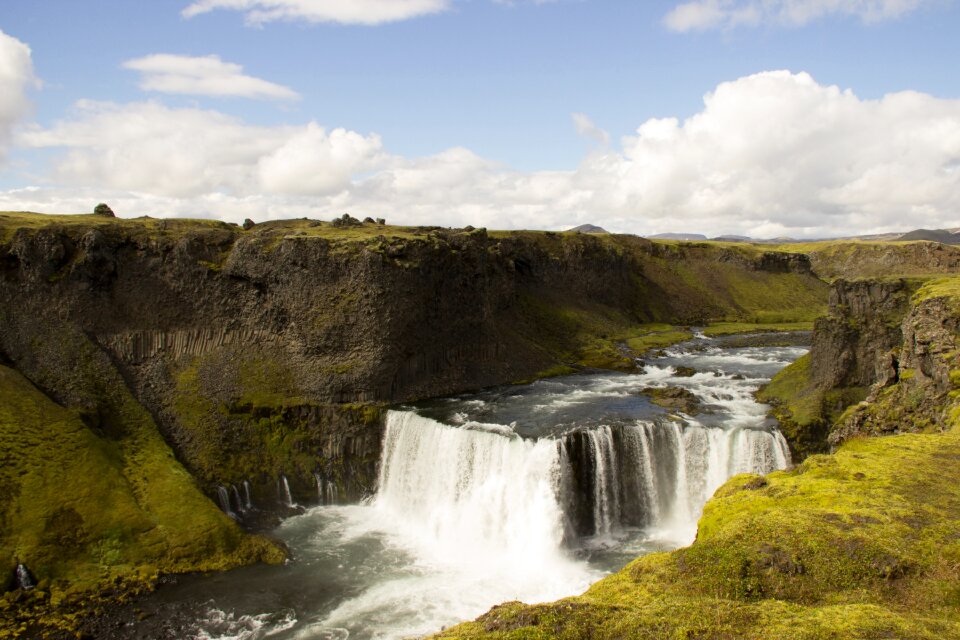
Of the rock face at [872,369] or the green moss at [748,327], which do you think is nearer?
the rock face at [872,369]

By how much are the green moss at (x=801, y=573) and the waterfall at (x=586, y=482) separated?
1456cm

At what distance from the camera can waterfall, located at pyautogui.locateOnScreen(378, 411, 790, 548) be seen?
35062 millimetres

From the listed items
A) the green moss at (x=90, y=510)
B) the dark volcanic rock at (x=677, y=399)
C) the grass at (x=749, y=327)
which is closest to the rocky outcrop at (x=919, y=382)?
the dark volcanic rock at (x=677, y=399)

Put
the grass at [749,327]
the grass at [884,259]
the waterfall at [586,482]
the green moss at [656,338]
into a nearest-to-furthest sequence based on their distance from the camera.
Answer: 1. the waterfall at [586,482]
2. the green moss at [656,338]
3. the grass at [749,327]
4. the grass at [884,259]

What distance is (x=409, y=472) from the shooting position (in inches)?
1624

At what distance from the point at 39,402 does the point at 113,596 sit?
14.8 meters

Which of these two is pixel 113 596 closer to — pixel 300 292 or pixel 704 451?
pixel 300 292

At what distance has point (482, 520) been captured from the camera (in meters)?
36.3

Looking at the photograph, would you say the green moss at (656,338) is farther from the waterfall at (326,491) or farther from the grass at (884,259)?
the grass at (884,259)

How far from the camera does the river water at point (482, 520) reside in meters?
28.9

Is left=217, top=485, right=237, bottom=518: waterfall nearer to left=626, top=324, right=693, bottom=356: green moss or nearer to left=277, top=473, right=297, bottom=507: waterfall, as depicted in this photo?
left=277, top=473, right=297, bottom=507: waterfall

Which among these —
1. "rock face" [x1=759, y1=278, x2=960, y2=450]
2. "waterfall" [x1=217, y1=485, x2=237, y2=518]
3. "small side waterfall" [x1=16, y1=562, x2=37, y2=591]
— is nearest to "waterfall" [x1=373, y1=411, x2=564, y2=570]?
"waterfall" [x1=217, y1=485, x2=237, y2=518]

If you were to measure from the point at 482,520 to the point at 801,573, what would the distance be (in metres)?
23.0

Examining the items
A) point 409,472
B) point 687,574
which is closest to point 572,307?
point 409,472
